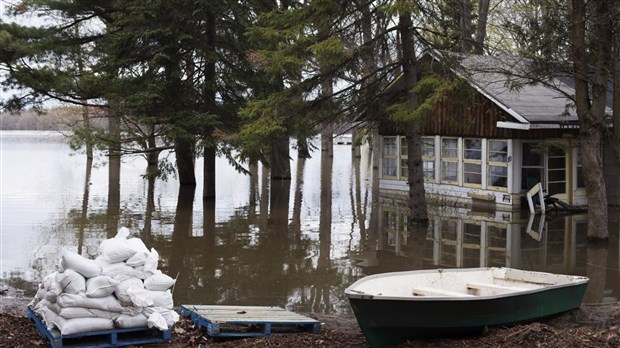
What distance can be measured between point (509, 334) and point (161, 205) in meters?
17.4

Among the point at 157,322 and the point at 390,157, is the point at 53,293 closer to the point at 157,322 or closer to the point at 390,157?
the point at 157,322

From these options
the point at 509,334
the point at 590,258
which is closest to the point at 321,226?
the point at 590,258

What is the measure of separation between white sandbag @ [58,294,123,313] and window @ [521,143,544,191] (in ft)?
57.4

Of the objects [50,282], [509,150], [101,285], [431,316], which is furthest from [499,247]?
[50,282]

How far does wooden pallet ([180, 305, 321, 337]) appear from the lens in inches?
324

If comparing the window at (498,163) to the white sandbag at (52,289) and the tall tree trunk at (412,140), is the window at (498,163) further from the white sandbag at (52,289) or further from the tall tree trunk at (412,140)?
the white sandbag at (52,289)

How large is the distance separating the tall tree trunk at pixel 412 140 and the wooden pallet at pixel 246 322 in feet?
32.6

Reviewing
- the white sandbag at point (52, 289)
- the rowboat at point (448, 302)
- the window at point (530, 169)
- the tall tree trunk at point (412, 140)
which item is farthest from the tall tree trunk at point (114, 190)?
the window at point (530, 169)

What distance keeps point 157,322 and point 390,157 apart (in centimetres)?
2076

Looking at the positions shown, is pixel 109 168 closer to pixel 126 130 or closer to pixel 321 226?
pixel 126 130

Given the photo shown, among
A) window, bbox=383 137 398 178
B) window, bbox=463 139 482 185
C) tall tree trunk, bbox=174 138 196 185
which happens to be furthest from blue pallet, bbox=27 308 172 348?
window, bbox=383 137 398 178

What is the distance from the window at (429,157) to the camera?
25938 millimetres

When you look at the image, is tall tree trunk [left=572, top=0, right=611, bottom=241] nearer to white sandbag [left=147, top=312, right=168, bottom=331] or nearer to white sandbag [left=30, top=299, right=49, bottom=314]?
white sandbag [left=147, top=312, right=168, bottom=331]

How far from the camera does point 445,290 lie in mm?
9352
